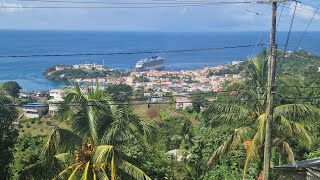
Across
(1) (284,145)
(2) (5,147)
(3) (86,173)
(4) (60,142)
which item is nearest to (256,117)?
(1) (284,145)

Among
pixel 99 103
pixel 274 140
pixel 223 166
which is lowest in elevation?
pixel 223 166

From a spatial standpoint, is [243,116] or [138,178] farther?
[243,116]

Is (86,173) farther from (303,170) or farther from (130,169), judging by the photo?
(303,170)

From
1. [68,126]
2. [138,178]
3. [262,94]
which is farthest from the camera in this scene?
[262,94]

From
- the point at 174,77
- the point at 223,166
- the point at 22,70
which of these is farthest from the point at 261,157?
the point at 22,70

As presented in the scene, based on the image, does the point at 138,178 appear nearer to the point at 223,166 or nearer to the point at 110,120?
the point at 110,120

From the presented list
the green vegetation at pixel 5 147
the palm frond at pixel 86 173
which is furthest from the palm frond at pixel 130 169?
the green vegetation at pixel 5 147

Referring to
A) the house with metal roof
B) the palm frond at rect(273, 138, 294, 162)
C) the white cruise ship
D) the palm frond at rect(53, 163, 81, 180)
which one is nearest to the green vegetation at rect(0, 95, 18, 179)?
the palm frond at rect(53, 163, 81, 180)
